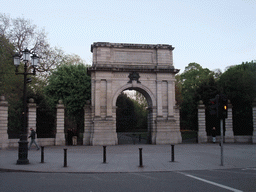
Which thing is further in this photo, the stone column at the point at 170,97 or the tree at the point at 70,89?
the tree at the point at 70,89

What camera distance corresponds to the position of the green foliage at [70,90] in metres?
29.9

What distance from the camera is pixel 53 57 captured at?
36719mm

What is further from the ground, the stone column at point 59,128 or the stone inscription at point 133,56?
the stone inscription at point 133,56

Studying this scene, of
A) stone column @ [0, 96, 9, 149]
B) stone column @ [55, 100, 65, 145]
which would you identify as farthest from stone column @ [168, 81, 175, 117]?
stone column @ [0, 96, 9, 149]

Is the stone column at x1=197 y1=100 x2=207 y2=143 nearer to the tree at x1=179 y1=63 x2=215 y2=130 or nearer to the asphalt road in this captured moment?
the asphalt road

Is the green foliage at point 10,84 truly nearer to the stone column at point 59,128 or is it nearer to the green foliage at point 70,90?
the green foliage at point 70,90

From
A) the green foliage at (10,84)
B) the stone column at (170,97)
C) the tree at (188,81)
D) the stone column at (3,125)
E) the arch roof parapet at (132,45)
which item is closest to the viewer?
the stone column at (3,125)

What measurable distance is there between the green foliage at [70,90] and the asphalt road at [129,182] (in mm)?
20407

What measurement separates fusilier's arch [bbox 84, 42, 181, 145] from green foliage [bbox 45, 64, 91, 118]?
536 cm

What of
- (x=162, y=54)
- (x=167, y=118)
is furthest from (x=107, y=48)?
(x=167, y=118)

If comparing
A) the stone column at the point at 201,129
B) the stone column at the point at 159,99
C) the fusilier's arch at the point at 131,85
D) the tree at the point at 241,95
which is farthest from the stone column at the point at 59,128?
the tree at the point at 241,95

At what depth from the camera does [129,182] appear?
7.93 meters

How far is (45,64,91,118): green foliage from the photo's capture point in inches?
1177

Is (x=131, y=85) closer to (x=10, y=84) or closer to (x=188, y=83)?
(x=10, y=84)
